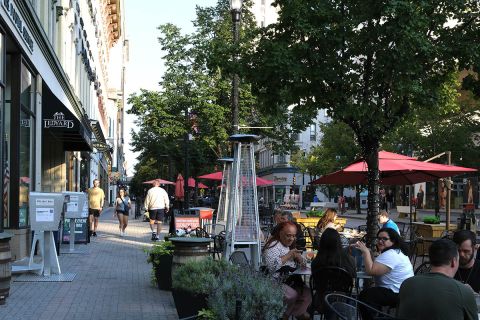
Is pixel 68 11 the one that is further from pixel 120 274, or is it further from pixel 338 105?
pixel 338 105

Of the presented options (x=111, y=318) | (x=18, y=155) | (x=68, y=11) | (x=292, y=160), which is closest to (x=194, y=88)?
(x=68, y=11)

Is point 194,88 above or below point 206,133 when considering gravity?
above

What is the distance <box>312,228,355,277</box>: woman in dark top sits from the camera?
702 cm

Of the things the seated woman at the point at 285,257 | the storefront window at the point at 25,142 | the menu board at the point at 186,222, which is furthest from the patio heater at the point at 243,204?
the menu board at the point at 186,222

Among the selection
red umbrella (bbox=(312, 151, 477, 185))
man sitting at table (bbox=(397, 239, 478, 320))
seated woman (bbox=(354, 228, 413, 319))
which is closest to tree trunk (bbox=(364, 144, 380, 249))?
red umbrella (bbox=(312, 151, 477, 185))

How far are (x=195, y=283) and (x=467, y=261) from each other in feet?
10.1

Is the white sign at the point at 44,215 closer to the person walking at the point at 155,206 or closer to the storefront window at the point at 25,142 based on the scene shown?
the storefront window at the point at 25,142

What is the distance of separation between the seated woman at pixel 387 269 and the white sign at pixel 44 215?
626 centimetres

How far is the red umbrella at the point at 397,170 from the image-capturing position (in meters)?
13.3

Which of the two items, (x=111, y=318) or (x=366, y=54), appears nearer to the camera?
(x=111, y=318)

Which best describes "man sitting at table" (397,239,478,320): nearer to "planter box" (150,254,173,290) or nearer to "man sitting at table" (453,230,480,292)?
"man sitting at table" (453,230,480,292)

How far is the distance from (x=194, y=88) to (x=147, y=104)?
2.42m

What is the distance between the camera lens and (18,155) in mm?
13617

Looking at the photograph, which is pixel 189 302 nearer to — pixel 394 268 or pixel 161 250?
pixel 394 268
